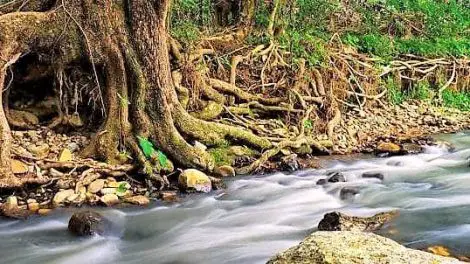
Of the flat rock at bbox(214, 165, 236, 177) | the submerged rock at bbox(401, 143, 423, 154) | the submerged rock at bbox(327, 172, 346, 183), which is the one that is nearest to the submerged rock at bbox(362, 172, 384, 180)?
the submerged rock at bbox(327, 172, 346, 183)

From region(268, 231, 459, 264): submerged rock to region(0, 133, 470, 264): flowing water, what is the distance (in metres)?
1.82

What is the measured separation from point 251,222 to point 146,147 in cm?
162

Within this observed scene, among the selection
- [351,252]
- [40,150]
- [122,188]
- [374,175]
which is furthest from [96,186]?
[351,252]

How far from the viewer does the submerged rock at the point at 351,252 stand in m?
2.66

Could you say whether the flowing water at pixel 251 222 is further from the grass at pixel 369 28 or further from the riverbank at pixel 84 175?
the grass at pixel 369 28

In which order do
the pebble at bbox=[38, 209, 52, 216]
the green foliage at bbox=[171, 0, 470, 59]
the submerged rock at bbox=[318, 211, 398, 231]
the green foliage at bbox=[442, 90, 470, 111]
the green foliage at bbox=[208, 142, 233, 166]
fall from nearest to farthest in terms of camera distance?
1. the submerged rock at bbox=[318, 211, 398, 231]
2. the pebble at bbox=[38, 209, 52, 216]
3. the green foliage at bbox=[208, 142, 233, 166]
4. the green foliage at bbox=[171, 0, 470, 59]
5. the green foliage at bbox=[442, 90, 470, 111]

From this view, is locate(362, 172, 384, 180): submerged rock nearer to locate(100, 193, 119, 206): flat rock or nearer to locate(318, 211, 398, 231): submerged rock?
locate(318, 211, 398, 231): submerged rock

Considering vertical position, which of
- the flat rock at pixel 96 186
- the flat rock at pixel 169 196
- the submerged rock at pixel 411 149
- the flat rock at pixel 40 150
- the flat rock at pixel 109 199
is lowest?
the submerged rock at pixel 411 149

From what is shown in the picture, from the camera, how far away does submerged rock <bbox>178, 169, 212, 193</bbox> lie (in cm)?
636

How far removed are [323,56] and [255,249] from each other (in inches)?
222

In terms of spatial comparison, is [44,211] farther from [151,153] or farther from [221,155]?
[221,155]

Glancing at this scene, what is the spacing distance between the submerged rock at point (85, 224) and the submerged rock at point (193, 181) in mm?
1214

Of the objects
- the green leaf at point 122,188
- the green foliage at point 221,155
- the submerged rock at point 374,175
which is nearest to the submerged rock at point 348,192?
the submerged rock at point 374,175

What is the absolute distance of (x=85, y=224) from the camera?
5.21 meters
